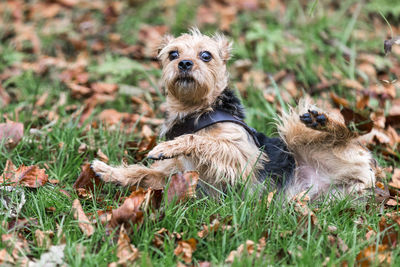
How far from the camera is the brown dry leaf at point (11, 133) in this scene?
13.9ft

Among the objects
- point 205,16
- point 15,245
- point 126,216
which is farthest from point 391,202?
point 205,16

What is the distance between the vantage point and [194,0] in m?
8.53

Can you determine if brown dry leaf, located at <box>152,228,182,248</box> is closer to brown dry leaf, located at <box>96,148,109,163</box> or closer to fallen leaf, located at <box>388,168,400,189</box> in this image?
brown dry leaf, located at <box>96,148,109,163</box>

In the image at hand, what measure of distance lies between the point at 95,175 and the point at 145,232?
112 cm

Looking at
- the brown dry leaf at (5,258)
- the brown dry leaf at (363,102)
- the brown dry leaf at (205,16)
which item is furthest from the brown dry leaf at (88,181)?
the brown dry leaf at (205,16)

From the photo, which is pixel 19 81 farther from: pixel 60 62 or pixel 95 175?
pixel 95 175

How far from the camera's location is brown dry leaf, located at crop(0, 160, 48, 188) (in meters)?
3.54

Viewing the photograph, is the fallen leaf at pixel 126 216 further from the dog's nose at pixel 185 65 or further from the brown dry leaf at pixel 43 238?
the dog's nose at pixel 185 65

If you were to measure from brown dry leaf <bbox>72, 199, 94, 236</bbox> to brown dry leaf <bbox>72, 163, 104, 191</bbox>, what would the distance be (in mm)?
533

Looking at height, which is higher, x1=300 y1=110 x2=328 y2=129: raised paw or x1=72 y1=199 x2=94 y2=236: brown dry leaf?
x1=300 y1=110 x2=328 y2=129: raised paw

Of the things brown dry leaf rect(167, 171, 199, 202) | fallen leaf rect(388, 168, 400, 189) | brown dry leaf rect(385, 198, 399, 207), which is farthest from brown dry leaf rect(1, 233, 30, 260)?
fallen leaf rect(388, 168, 400, 189)

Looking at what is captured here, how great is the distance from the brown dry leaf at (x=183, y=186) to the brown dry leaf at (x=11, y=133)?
5.94ft

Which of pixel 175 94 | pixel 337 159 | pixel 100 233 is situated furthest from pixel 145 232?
pixel 337 159

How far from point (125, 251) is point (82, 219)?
0.48m
